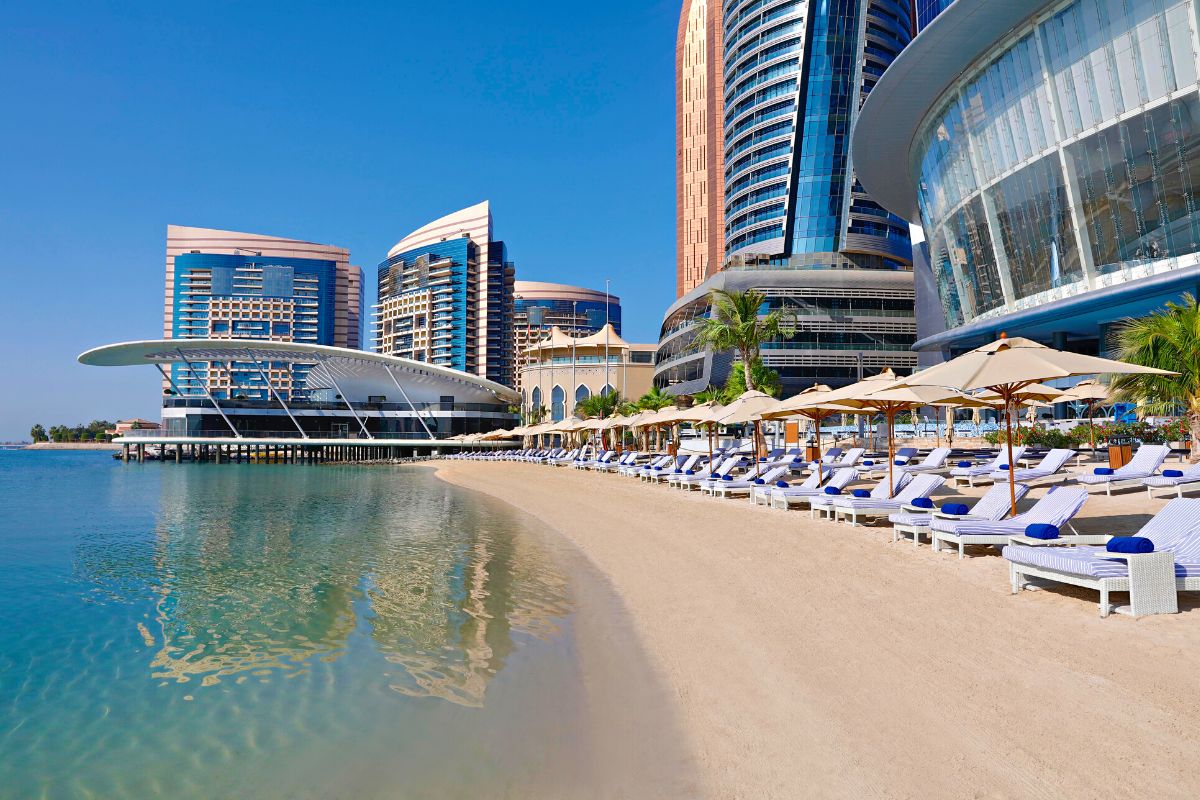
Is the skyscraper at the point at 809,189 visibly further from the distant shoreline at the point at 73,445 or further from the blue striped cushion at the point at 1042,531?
the distant shoreline at the point at 73,445

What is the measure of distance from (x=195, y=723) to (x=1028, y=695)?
5642 millimetres

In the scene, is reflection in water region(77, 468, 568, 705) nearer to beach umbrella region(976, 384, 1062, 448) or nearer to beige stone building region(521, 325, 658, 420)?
beach umbrella region(976, 384, 1062, 448)

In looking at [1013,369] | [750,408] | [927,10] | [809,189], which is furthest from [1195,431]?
[809,189]

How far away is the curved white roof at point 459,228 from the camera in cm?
12850

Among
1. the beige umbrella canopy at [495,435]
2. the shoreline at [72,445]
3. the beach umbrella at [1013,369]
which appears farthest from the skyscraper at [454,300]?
the beach umbrella at [1013,369]

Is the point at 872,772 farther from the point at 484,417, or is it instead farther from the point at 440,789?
the point at 484,417

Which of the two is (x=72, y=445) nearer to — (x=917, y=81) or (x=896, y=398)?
(x=917, y=81)

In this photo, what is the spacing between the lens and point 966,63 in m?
30.8

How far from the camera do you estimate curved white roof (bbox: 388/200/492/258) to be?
12850 cm

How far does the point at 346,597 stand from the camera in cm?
937

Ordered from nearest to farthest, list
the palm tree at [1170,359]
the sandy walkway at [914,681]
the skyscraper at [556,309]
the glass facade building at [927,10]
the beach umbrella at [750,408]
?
1. the sandy walkway at [914,681]
2. the palm tree at [1170,359]
3. the beach umbrella at [750,408]
4. the glass facade building at [927,10]
5. the skyscraper at [556,309]

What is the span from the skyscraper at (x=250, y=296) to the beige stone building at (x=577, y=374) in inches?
2283

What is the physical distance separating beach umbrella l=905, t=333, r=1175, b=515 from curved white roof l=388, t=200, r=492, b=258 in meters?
123

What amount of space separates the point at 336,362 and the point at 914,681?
7867 centimetres
